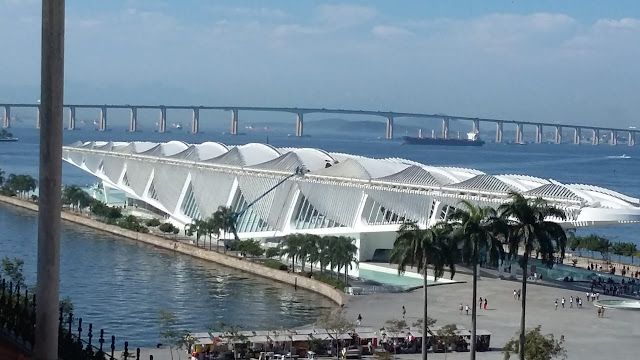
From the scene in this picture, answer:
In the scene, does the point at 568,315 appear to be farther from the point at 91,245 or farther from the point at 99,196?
the point at 99,196

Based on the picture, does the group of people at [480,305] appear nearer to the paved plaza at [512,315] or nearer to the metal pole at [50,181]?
the paved plaza at [512,315]

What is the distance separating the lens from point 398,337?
62.0 ft

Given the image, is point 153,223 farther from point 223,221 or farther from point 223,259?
point 223,259

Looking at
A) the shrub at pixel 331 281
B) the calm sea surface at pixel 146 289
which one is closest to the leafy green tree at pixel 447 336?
the calm sea surface at pixel 146 289

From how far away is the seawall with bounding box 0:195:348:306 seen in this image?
26.6m

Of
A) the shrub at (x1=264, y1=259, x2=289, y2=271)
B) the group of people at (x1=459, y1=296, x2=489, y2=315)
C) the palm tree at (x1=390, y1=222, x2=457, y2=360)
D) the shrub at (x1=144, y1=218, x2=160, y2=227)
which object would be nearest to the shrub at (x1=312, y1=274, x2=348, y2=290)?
the shrub at (x1=264, y1=259, x2=289, y2=271)

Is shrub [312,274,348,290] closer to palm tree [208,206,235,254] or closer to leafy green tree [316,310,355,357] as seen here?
leafy green tree [316,310,355,357]

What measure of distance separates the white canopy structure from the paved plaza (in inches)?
101

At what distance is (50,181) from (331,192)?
91.7ft

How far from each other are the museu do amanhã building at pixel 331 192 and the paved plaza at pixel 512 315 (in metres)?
2.59

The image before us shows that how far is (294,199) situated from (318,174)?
3.91 feet

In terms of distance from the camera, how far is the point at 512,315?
22672mm

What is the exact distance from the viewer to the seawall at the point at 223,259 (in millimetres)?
26625

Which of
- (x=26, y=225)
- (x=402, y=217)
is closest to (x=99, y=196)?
(x=26, y=225)
